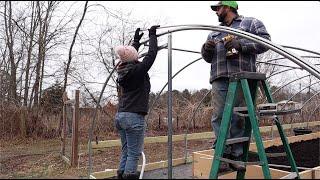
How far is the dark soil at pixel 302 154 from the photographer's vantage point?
5.27 metres

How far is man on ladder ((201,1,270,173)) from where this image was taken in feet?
10.5

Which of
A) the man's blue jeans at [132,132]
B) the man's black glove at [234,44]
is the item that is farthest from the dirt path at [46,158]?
the man's black glove at [234,44]

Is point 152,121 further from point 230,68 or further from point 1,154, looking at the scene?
point 230,68

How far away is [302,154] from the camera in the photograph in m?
6.21

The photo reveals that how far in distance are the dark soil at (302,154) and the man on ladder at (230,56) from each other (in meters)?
1.50

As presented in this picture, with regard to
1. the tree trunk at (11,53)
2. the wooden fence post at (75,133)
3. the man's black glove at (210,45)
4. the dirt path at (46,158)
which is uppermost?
the tree trunk at (11,53)

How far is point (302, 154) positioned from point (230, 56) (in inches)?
143

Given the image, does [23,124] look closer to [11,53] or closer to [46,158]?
[11,53]

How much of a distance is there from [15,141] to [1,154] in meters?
1.99

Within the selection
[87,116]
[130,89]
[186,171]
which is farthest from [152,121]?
[130,89]

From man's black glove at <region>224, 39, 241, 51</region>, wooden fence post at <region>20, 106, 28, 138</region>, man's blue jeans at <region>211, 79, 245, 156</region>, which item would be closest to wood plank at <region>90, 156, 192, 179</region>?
man's blue jeans at <region>211, 79, 245, 156</region>

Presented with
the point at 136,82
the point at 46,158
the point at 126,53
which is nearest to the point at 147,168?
the point at 136,82

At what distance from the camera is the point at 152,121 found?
42.1ft

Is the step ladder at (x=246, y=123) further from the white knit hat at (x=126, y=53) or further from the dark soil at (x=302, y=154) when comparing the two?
the dark soil at (x=302, y=154)
